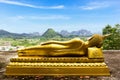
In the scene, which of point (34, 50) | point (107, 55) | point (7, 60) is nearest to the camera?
point (34, 50)

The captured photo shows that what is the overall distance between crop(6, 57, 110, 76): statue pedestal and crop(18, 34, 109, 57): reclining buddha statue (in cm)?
22

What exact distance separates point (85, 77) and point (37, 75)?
1.24m

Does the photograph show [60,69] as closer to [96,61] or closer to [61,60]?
[61,60]

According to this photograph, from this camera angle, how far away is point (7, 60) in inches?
313

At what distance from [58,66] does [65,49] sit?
1.86 feet

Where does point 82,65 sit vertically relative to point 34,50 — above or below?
below

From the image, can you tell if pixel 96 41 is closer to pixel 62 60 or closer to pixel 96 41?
pixel 96 41

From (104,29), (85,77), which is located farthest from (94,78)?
(104,29)

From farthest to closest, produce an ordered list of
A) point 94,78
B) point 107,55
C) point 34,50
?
1. point 107,55
2. point 34,50
3. point 94,78

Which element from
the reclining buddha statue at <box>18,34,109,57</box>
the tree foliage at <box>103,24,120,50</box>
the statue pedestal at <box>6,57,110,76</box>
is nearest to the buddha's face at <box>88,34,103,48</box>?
the reclining buddha statue at <box>18,34,109,57</box>

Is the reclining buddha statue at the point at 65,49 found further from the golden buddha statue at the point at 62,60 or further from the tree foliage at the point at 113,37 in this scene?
the tree foliage at the point at 113,37

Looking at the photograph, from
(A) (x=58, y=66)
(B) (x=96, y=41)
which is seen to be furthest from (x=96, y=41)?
(A) (x=58, y=66)

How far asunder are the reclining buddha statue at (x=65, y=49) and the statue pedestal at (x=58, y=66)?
217 mm

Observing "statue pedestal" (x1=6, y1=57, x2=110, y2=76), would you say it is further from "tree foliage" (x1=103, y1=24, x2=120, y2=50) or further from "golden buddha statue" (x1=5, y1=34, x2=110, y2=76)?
"tree foliage" (x1=103, y1=24, x2=120, y2=50)
